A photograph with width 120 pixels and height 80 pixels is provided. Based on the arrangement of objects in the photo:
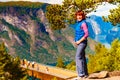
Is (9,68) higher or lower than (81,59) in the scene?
lower

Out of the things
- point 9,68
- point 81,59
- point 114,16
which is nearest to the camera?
point 81,59

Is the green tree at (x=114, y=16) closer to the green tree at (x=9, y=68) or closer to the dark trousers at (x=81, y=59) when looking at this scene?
the dark trousers at (x=81, y=59)

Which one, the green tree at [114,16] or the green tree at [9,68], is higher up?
the green tree at [114,16]

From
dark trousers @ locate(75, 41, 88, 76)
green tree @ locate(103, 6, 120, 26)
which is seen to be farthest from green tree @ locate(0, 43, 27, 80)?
dark trousers @ locate(75, 41, 88, 76)

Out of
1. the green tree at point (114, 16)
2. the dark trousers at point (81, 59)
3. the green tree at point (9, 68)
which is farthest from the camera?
the green tree at point (9, 68)

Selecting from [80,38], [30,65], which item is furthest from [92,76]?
[30,65]

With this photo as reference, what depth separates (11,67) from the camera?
25.6 m

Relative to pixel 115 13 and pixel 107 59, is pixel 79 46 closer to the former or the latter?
pixel 115 13

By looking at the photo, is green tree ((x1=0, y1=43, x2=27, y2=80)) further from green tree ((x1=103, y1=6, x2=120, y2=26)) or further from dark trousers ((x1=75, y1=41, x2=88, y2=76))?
dark trousers ((x1=75, y1=41, x2=88, y2=76))

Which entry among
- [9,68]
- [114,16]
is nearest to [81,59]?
[114,16]

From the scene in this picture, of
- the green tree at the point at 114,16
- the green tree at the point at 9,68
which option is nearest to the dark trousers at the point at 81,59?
the green tree at the point at 114,16

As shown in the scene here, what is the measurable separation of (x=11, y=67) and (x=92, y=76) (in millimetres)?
15145

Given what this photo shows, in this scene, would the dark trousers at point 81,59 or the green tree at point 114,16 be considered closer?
the dark trousers at point 81,59

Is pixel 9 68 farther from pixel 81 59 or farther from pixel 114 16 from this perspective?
pixel 81 59
